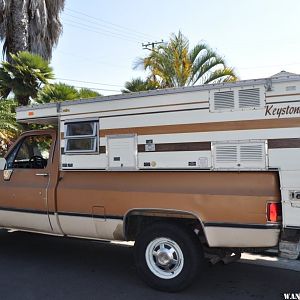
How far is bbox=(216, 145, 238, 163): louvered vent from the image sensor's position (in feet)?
16.9

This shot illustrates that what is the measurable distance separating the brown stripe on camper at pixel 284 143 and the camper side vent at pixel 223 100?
62 centimetres

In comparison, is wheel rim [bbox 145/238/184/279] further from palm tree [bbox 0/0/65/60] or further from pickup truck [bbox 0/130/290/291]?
palm tree [bbox 0/0/65/60]

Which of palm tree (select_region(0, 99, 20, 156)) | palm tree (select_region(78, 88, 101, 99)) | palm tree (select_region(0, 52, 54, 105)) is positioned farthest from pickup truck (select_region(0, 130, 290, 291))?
palm tree (select_region(0, 52, 54, 105))

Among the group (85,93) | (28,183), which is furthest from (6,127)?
(28,183)

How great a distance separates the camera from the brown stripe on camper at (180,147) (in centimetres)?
531

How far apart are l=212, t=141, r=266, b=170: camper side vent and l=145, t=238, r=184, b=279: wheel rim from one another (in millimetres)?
1104

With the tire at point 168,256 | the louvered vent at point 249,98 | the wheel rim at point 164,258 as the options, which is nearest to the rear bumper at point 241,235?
the tire at point 168,256

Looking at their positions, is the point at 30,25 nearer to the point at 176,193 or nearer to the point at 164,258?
the point at 176,193

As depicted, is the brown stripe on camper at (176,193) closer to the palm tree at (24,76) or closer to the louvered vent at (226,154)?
the louvered vent at (226,154)

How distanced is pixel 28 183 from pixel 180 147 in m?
2.59

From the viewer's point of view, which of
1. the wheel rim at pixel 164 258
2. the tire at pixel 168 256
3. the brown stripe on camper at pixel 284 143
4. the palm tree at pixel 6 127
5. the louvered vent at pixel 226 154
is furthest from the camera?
the palm tree at pixel 6 127

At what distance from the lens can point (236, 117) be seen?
5145mm

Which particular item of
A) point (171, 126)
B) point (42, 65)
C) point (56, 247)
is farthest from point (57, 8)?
point (171, 126)

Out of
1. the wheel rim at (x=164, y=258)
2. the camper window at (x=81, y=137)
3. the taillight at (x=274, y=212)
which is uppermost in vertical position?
the camper window at (x=81, y=137)
